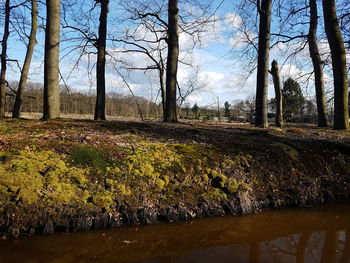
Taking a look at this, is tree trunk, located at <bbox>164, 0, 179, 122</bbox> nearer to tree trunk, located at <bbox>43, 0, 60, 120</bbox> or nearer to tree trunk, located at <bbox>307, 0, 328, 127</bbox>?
tree trunk, located at <bbox>43, 0, 60, 120</bbox>

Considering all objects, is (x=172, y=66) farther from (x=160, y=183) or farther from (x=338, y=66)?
(x=160, y=183)

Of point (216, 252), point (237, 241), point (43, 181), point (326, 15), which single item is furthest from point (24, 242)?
point (326, 15)

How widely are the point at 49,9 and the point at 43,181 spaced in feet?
18.6

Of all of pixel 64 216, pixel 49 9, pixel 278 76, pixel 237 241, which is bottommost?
pixel 237 241

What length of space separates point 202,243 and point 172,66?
7246 mm

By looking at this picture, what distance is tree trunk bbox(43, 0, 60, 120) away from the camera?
7391 mm

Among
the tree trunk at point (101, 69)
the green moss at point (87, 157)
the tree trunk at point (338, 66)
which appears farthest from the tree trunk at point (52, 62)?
the tree trunk at point (338, 66)

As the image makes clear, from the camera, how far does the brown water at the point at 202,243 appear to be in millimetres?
3039

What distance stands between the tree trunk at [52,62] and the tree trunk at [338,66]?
8.69 metres

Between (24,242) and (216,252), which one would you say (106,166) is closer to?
(24,242)

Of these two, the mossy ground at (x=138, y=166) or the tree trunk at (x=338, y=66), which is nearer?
the mossy ground at (x=138, y=166)

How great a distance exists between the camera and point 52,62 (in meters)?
7.47

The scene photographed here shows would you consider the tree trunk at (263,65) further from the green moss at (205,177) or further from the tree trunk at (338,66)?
the green moss at (205,177)

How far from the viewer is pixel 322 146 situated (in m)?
6.35
